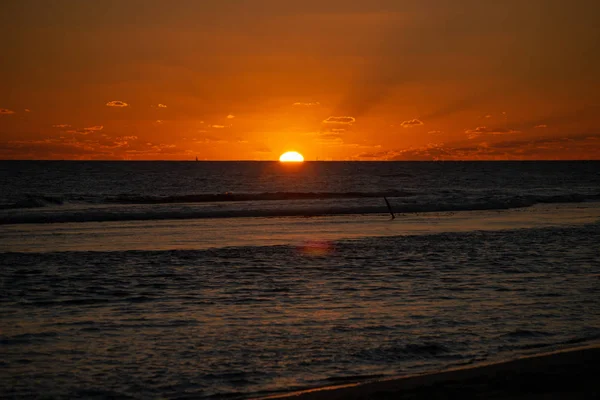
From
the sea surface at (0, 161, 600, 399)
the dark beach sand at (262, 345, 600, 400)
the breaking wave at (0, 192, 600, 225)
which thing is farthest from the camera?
the breaking wave at (0, 192, 600, 225)

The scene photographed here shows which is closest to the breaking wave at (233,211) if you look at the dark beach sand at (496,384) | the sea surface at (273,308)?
the sea surface at (273,308)

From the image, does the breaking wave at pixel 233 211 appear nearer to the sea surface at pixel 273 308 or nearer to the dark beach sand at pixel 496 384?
the sea surface at pixel 273 308

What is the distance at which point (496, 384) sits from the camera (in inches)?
298

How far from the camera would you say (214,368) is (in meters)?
8.60

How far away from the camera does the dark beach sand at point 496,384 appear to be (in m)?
7.20

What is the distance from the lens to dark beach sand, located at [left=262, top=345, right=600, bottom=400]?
7.20 meters

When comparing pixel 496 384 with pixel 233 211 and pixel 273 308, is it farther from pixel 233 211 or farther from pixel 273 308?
pixel 233 211

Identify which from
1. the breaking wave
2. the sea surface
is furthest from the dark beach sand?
the breaking wave

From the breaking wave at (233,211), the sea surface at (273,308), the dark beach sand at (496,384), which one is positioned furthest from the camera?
the breaking wave at (233,211)

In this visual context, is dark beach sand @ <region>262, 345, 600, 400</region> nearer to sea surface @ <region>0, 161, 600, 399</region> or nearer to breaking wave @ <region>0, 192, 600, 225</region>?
sea surface @ <region>0, 161, 600, 399</region>

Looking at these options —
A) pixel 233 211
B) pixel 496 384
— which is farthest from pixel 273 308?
pixel 233 211

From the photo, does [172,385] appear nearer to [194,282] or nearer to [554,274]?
[194,282]

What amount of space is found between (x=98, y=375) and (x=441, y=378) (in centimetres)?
437

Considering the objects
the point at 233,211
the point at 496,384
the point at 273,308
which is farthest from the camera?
the point at 233,211
